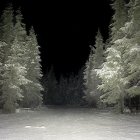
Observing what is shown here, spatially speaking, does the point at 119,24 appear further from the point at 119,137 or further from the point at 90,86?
the point at 90,86

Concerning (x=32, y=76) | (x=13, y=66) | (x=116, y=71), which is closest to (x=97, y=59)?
(x=32, y=76)

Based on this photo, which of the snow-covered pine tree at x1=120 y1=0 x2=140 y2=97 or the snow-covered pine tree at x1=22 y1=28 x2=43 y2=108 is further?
the snow-covered pine tree at x1=22 y1=28 x2=43 y2=108

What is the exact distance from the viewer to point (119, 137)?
62.3ft

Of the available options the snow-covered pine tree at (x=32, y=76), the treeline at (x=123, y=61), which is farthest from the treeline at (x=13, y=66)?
the treeline at (x=123, y=61)

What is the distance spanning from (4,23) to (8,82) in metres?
9.33

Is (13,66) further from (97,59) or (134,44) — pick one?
(97,59)

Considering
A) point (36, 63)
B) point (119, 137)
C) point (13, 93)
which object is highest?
point (36, 63)

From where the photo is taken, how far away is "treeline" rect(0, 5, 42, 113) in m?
43.8

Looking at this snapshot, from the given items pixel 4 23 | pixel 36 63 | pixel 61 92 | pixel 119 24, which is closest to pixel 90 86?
pixel 36 63

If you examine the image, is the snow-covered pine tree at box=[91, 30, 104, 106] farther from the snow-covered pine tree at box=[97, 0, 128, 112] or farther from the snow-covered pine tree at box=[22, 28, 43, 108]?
the snow-covered pine tree at box=[97, 0, 128, 112]

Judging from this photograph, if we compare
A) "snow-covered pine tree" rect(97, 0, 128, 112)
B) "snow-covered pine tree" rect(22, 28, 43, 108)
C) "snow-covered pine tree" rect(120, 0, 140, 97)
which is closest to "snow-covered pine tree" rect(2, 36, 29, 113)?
"snow-covered pine tree" rect(97, 0, 128, 112)

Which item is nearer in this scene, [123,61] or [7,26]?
[123,61]

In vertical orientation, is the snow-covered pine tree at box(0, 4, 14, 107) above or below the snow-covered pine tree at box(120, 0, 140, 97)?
above

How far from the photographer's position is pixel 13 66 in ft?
143
